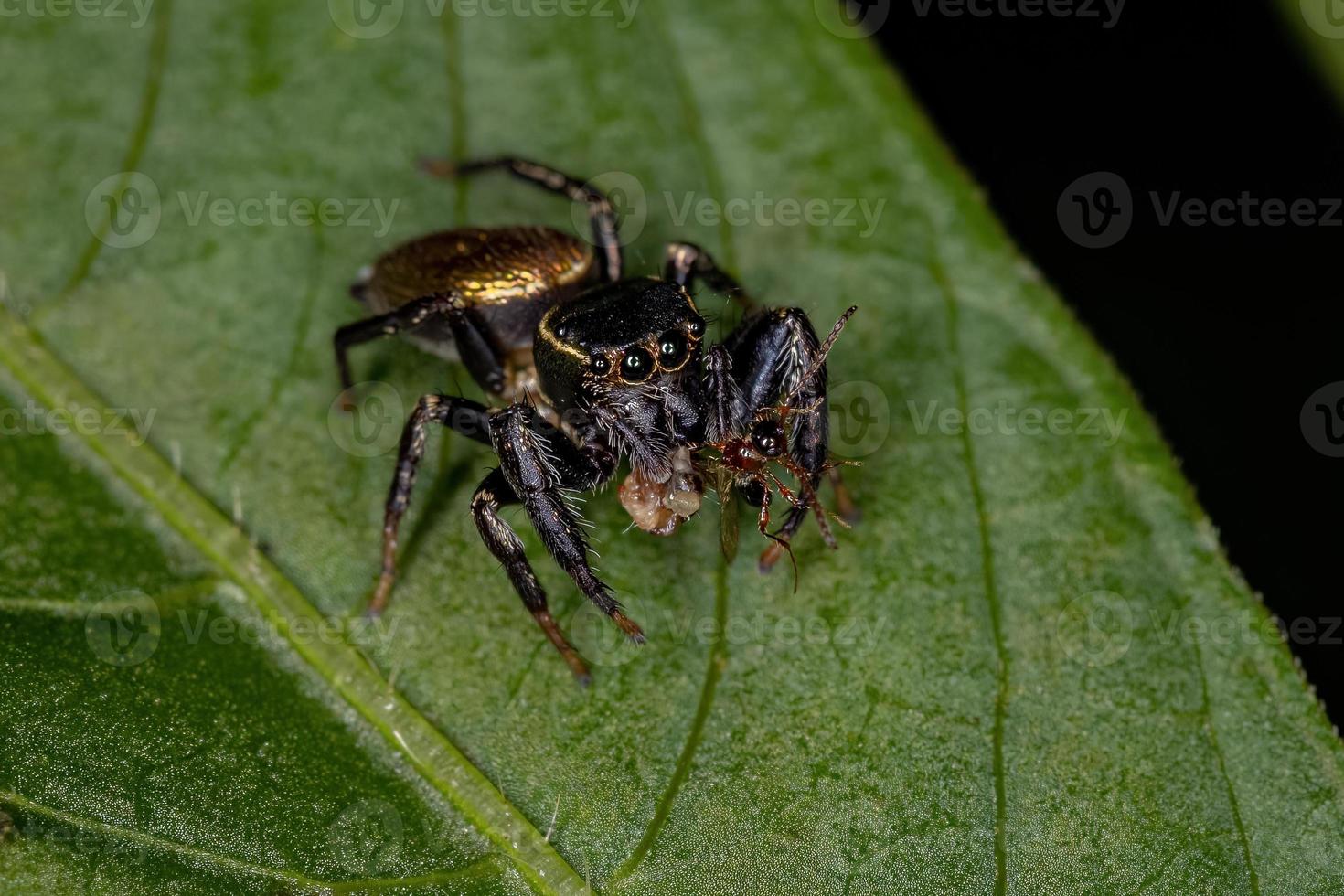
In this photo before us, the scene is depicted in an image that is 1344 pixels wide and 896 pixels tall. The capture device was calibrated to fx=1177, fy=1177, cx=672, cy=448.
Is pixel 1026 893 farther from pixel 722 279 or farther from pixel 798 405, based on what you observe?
pixel 722 279

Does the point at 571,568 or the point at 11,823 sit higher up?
the point at 571,568

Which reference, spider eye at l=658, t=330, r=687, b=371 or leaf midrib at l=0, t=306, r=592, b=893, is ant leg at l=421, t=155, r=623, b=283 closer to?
spider eye at l=658, t=330, r=687, b=371

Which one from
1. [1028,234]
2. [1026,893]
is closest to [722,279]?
[1028,234]

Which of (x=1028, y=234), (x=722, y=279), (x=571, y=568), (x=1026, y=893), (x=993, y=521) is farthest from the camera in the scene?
(x=1028, y=234)

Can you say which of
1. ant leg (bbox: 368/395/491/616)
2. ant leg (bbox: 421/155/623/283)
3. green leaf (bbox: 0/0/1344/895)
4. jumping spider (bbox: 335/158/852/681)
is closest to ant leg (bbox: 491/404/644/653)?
jumping spider (bbox: 335/158/852/681)

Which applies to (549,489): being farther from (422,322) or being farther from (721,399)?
(422,322)

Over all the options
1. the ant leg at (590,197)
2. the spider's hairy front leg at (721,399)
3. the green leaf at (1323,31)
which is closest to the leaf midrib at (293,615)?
the spider's hairy front leg at (721,399)

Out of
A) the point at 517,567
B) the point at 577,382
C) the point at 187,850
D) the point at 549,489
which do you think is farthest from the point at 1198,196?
the point at 187,850

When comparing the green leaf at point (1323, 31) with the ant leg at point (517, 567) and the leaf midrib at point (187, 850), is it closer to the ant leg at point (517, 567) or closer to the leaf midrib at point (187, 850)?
the ant leg at point (517, 567)
